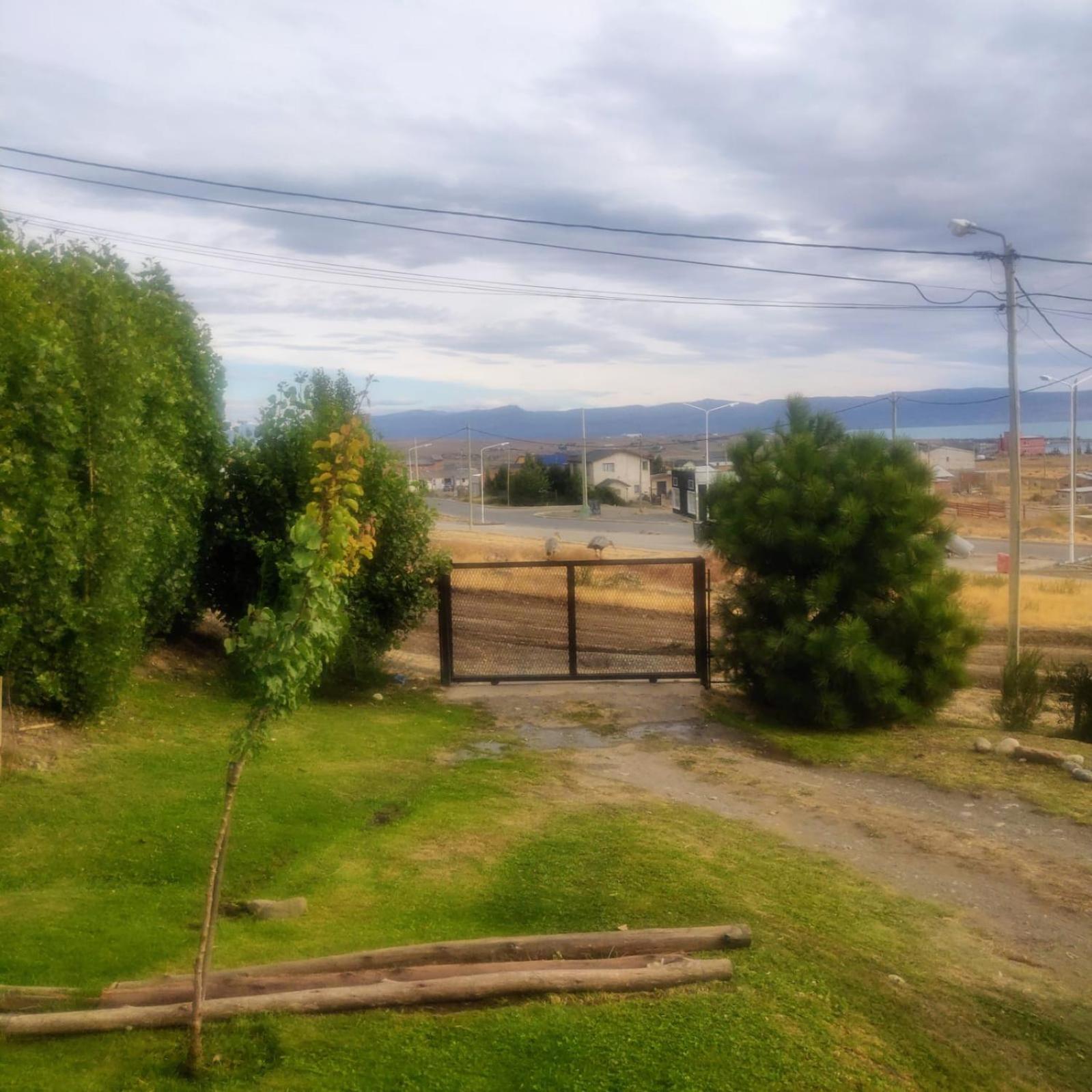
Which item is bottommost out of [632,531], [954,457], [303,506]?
[632,531]

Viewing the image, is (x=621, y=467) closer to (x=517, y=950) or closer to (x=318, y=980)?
(x=517, y=950)

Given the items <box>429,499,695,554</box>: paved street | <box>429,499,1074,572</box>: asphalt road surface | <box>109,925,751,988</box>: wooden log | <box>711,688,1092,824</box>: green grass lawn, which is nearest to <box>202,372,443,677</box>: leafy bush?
<box>711,688,1092,824</box>: green grass lawn

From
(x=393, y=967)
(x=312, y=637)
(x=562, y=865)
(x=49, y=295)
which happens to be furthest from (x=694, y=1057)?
(x=49, y=295)

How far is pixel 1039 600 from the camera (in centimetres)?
3300

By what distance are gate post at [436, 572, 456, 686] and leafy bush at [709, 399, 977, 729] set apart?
353 cm

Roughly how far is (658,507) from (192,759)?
85799 millimetres

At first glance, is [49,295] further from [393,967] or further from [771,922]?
[771,922]

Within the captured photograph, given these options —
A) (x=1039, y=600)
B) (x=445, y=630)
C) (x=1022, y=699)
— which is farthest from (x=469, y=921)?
(x=1039, y=600)

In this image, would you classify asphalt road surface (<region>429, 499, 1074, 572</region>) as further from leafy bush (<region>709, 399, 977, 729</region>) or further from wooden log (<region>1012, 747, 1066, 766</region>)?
wooden log (<region>1012, 747, 1066, 766</region>)

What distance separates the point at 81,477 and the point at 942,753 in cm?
879

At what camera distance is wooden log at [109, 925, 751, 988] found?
526cm

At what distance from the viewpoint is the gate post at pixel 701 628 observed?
45.2 ft

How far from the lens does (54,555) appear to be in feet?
30.1

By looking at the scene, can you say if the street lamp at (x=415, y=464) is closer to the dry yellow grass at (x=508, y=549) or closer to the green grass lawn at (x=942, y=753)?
the dry yellow grass at (x=508, y=549)
